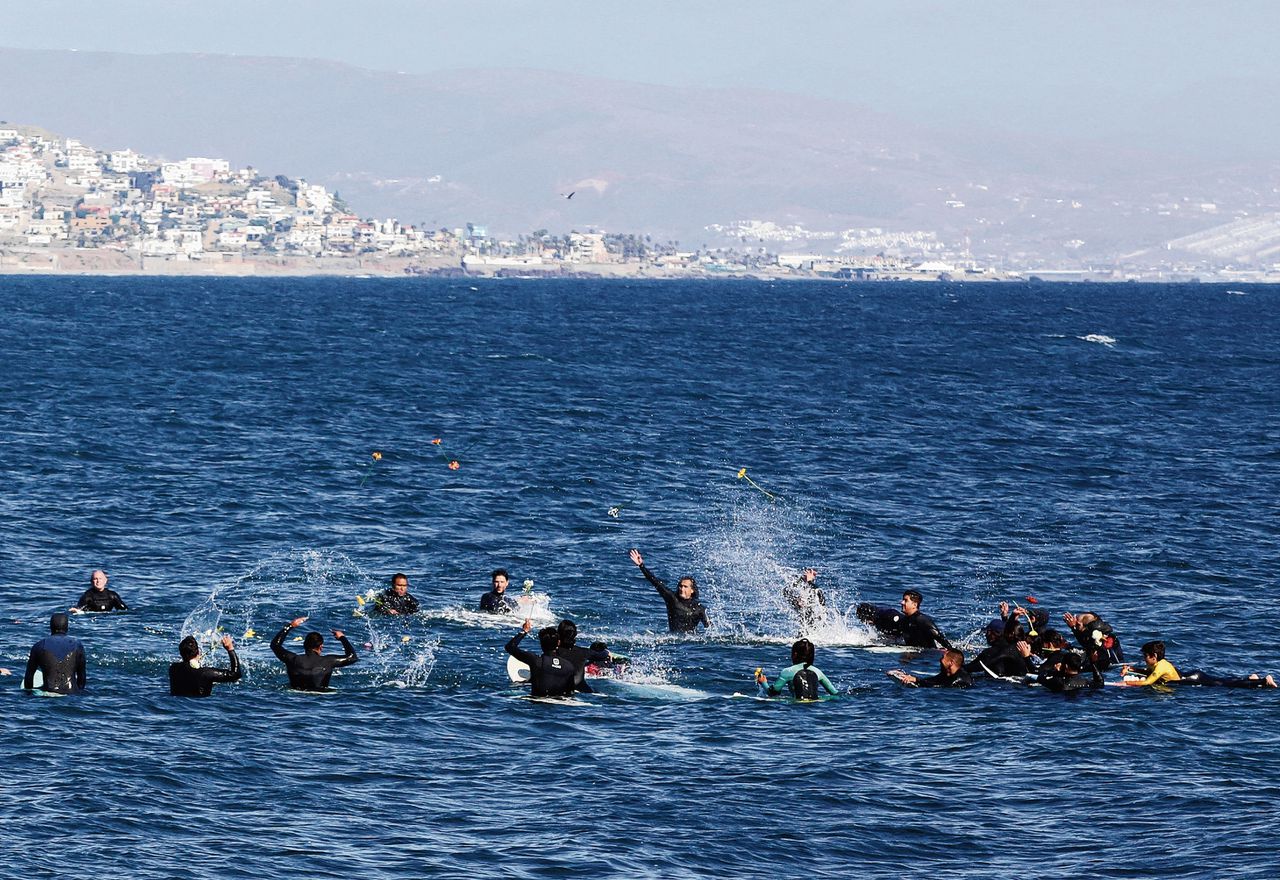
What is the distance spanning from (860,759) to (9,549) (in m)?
25.3

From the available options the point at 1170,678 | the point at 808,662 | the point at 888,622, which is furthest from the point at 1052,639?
the point at 808,662

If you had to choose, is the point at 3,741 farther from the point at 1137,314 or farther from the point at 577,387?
the point at 1137,314

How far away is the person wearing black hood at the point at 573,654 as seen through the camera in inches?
1108

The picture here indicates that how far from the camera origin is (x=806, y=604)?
35250mm

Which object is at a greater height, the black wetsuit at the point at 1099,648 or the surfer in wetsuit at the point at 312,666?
the black wetsuit at the point at 1099,648

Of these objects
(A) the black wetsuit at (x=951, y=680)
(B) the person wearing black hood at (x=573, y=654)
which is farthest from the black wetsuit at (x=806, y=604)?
(B) the person wearing black hood at (x=573, y=654)

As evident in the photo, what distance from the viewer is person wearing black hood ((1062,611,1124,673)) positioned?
96.2ft

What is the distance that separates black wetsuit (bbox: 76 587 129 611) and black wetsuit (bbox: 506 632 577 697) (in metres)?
10.9

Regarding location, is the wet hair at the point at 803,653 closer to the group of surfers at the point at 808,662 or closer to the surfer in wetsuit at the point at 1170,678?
the group of surfers at the point at 808,662

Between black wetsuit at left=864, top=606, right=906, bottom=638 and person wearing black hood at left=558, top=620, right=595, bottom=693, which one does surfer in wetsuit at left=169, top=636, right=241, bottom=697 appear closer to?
person wearing black hood at left=558, top=620, right=595, bottom=693

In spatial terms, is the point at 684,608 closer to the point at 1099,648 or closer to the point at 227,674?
the point at 1099,648

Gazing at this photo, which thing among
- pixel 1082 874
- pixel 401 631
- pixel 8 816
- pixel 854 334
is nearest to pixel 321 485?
pixel 401 631

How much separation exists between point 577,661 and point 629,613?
8433 millimetres

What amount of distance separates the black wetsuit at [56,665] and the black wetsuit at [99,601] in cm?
675
